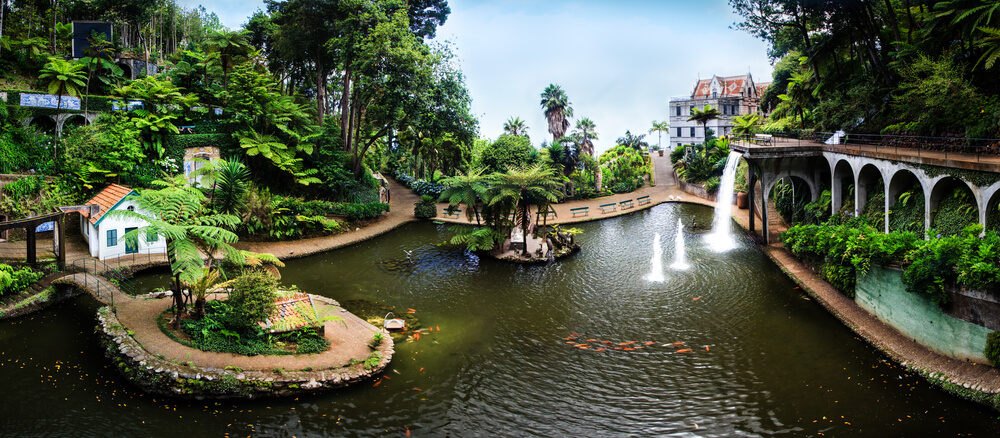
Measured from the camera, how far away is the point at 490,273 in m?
23.2

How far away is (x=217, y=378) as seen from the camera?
42.6 ft

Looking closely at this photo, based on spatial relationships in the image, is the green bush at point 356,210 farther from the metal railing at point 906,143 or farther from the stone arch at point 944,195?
the stone arch at point 944,195

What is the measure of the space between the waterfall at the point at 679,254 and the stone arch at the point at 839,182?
624 centimetres

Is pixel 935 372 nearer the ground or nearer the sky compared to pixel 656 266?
nearer the ground

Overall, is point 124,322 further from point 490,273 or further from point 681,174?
point 681,174

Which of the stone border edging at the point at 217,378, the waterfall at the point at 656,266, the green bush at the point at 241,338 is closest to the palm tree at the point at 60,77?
the green bush at the point at 241,338

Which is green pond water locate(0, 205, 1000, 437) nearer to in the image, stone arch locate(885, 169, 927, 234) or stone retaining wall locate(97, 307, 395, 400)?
stone retaining wall locate(97, 307, 395, 400)

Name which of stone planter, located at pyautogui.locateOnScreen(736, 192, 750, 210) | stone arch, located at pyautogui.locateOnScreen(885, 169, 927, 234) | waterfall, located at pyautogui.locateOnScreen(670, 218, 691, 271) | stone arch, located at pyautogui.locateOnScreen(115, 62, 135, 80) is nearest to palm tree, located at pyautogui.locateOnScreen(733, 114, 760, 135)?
stone planter, located at pyautogui.locateOnScreen(736, 192, 750, 210)

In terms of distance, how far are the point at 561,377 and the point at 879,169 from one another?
14436 mm

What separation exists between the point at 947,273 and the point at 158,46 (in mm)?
62353

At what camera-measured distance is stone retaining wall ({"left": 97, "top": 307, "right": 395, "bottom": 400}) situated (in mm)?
12875

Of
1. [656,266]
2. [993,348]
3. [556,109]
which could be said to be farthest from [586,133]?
[993,348]

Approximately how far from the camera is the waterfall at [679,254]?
23506 millimetres

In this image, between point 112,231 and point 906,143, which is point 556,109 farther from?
point 112,231
